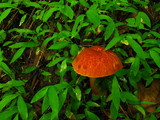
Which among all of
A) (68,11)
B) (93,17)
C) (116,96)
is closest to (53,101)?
(116,96)

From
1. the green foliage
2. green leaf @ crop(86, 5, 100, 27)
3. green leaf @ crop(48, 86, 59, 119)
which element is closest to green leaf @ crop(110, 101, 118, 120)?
the green foliage

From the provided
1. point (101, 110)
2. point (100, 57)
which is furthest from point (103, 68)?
point (101, 110)

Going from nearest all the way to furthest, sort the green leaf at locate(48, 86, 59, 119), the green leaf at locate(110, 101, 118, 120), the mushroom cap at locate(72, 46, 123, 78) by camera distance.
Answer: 1. the green leaf at locate(48, 86, 59, 119)
2. the green leaf at locate(110, 101, 118, 120)
3. the mushroom cap at locate(72, 46, 123, 78)

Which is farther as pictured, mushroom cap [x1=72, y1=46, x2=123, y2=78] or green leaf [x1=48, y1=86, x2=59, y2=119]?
mushroom cap [x1=72, y1=46, x2=123, y2=78]

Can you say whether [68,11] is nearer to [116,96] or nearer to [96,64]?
[96,64]

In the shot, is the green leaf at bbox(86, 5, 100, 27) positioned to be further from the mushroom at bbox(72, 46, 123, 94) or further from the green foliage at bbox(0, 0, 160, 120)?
the mushroom at bbox(72, 46, 123, 94)

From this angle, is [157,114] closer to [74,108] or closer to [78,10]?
[74,108]

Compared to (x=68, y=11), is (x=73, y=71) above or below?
below

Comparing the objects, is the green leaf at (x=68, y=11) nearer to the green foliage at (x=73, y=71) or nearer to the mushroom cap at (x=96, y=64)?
the green foliage at (x=73, y=71)
